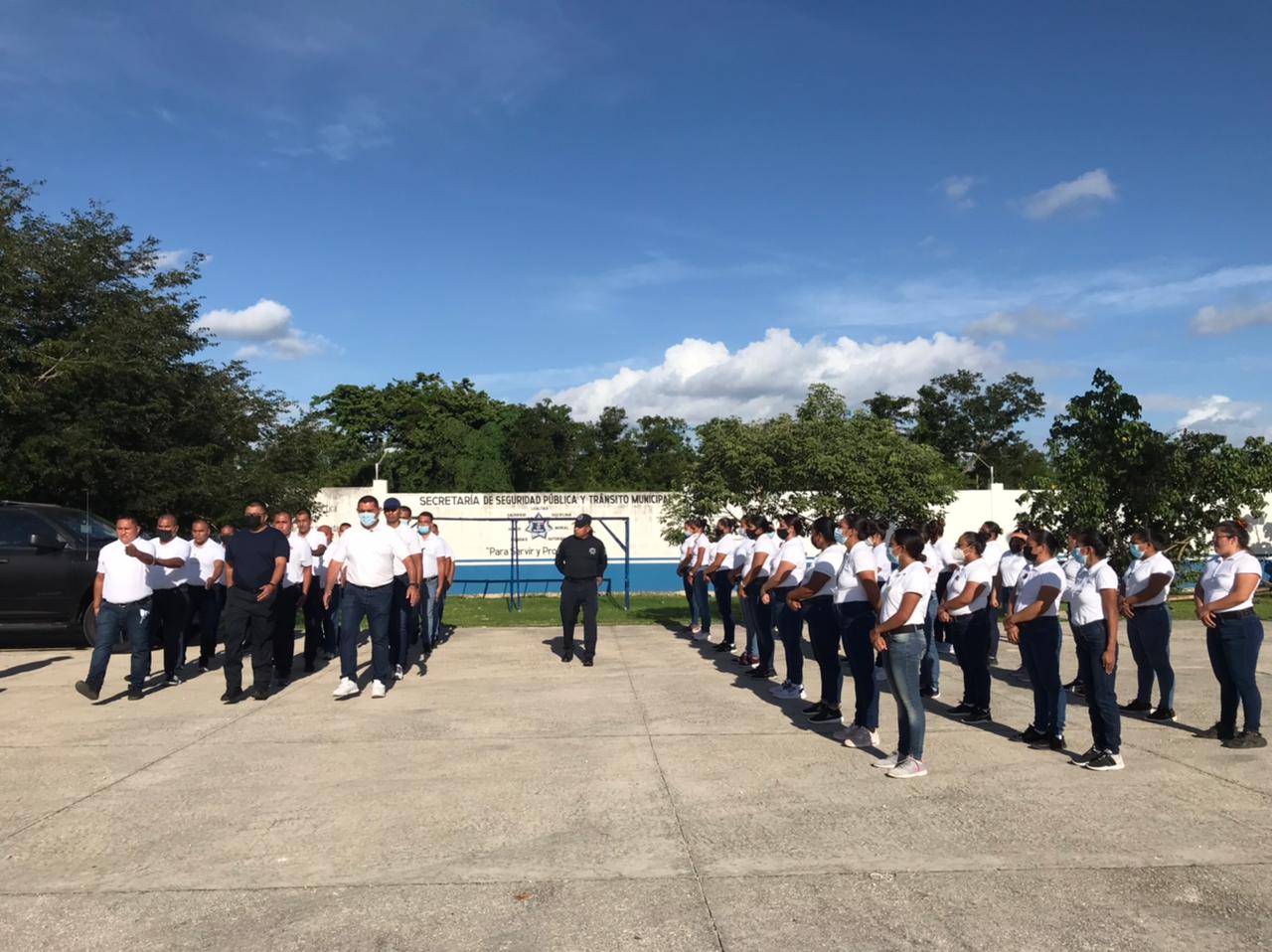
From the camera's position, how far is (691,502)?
2375cm

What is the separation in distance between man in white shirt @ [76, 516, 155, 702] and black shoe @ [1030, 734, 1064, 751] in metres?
7.95

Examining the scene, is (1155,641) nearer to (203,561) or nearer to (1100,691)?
(1100,691)

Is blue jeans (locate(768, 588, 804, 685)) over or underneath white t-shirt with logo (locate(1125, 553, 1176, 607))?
underneath

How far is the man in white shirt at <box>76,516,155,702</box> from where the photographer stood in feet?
29.5

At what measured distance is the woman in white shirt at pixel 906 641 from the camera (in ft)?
20.2

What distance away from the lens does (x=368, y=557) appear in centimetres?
916

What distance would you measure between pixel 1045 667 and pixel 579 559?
19.1ft

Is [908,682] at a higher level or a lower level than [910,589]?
lower

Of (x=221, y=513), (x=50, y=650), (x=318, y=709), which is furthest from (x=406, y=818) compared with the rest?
(x=221, y=513)

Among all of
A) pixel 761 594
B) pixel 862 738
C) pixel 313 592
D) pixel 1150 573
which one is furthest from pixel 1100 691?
pixel 313 592

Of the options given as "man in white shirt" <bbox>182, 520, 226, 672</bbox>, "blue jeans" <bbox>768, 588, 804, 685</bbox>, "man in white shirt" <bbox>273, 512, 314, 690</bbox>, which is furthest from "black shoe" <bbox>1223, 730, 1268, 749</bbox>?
"man in white shirt" <bbox>182, 520, 226, 672</bbox>

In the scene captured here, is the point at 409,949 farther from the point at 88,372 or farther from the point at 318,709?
the point at 88,372

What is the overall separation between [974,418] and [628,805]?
69.1 m

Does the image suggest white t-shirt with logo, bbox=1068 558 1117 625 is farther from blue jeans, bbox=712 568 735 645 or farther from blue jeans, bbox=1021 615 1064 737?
blue jeans, bbox=712 568 735 645
